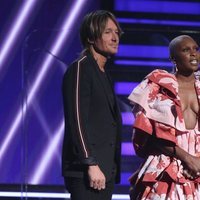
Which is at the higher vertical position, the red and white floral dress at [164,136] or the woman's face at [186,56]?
the woman's face at [186,56]

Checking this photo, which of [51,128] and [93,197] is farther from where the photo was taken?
[51,128]

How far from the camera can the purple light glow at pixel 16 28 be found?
16.2 feet

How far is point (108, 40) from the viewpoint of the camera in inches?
113

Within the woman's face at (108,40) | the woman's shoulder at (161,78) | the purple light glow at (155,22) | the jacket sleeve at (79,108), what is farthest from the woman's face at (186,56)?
the purple light glow at (155,22)

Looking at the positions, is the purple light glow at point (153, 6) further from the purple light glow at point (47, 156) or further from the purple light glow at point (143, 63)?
the purple light glow at point (47, 156)

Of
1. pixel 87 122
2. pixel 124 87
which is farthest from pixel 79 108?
pixel 124 87

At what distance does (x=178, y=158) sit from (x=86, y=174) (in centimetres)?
50

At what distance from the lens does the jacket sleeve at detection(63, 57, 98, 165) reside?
2.69 metres

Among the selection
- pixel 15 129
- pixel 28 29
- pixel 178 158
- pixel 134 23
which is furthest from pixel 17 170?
pixel 178 158

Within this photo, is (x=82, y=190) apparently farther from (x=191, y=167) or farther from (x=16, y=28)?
(x=16, y=28)

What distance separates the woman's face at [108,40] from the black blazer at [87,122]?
0.06 metres

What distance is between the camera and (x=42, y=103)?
4582 millimetres

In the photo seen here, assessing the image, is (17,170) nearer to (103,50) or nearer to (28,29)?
(28,29)

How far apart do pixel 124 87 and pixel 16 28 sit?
0.94 metres
